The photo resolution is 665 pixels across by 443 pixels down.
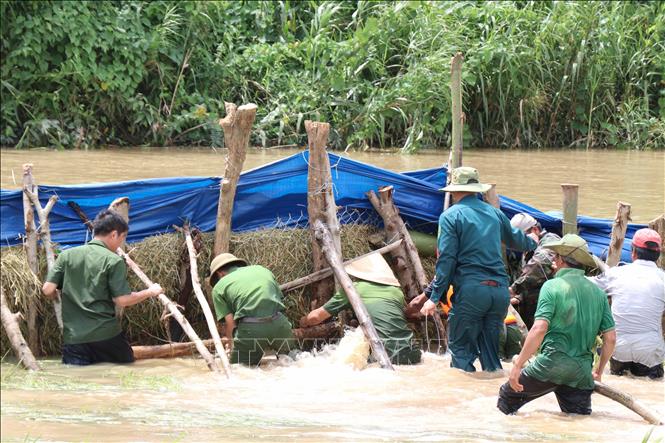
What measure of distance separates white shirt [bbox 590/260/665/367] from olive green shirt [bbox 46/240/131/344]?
3.72 m

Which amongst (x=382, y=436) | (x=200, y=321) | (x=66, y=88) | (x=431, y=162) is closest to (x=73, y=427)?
(x=382, y=436)

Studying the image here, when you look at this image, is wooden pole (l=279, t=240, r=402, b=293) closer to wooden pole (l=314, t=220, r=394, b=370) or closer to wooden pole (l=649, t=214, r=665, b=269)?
wooden pole (l=314, t=220, r=394, b=370)

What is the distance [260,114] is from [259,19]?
2.63 m

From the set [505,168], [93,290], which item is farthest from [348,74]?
[93,290]

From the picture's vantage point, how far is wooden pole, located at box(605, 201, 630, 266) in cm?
881

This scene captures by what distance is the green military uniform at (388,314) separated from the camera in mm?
8211

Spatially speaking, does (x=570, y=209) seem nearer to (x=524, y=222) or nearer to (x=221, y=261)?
(x=524, y=222)

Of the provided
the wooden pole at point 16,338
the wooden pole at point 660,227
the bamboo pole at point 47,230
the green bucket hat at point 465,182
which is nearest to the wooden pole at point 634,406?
the green bucket hat at point 465,182

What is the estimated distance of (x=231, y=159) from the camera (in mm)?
8742

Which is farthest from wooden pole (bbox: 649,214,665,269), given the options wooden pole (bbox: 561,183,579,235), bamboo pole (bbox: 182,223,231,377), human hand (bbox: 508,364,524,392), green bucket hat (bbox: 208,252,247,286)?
bamboo pole (bbox: 182,223,231,377)

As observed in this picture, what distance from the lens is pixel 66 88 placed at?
677 inches

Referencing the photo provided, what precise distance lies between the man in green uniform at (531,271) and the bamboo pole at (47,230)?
3.76 metres

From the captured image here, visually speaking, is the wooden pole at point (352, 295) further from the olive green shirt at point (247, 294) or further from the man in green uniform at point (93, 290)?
the man in green uniform at point (93, 290)

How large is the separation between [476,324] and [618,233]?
185 cm
